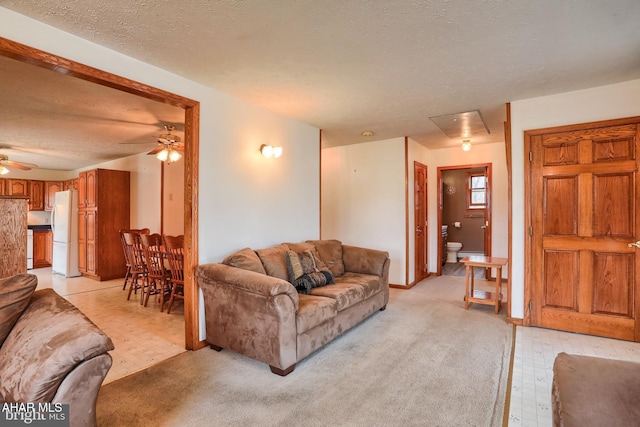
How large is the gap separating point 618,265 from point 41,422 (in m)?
4.42

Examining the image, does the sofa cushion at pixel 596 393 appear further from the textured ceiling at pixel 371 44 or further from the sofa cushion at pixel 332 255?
the sofa cushion at pixel 332 255

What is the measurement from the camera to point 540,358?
2.76 metres

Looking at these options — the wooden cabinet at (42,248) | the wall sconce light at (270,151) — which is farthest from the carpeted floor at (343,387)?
the wooden cabinet at (42,248)

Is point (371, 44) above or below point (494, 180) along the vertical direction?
above

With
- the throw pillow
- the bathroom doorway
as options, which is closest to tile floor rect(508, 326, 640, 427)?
the throw pillow

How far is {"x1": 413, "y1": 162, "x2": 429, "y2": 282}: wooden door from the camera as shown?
559 cm

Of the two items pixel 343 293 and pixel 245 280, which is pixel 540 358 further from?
pixel 245 280

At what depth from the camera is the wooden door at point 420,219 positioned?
18.3 feet

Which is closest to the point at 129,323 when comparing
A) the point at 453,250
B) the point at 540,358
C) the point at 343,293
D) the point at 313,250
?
the point at 313,250

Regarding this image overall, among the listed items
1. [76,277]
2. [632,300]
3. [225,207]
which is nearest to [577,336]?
[632,300]

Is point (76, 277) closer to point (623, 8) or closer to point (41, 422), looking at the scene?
point (41, 422)

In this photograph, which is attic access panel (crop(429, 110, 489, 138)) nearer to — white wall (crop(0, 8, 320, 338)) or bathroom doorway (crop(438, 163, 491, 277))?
white wall (crop(0, 8, 320, 338))

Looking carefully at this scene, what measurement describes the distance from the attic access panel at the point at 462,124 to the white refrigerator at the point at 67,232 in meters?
6.94

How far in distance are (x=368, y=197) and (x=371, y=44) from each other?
337 centimetres
